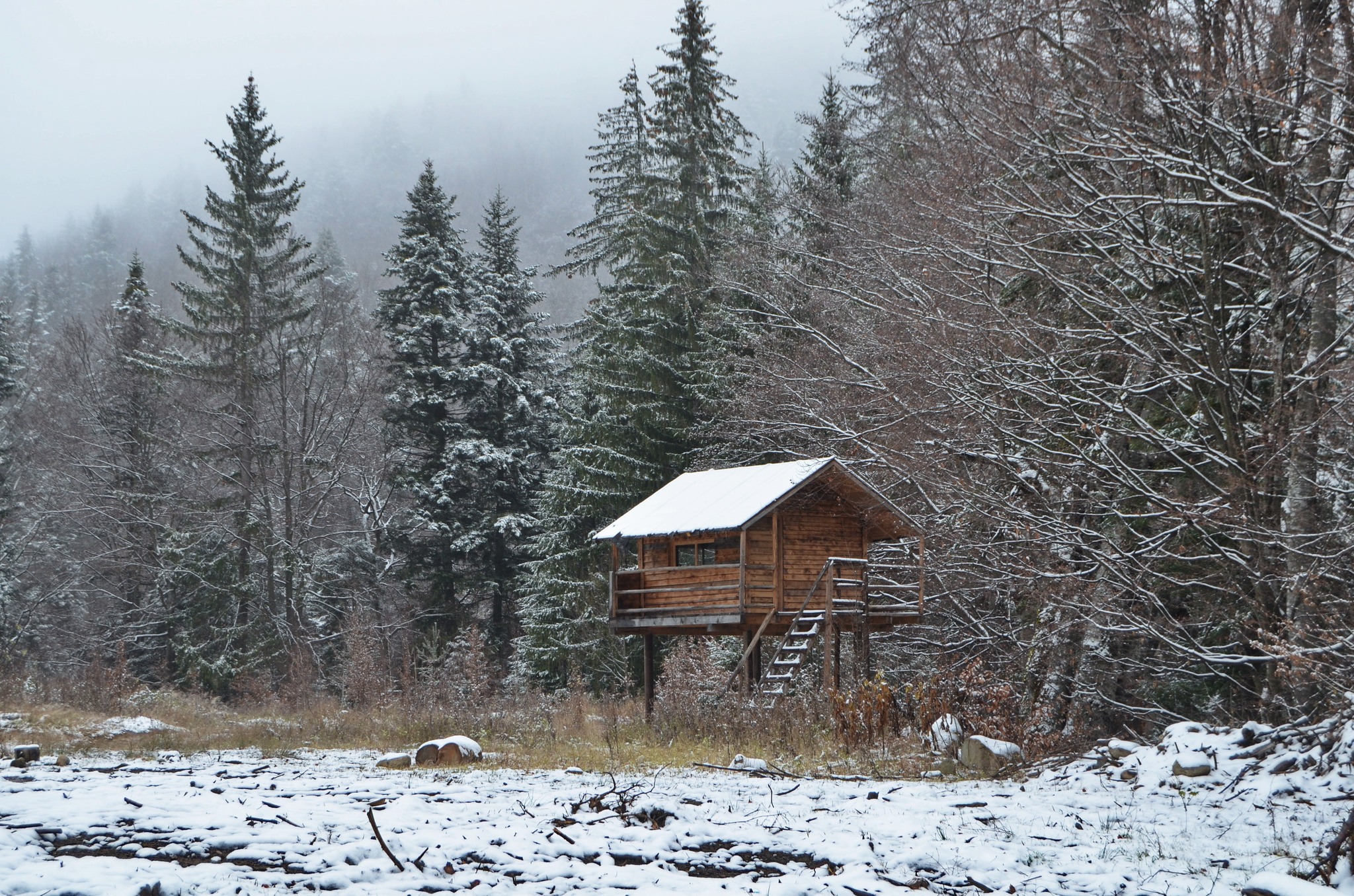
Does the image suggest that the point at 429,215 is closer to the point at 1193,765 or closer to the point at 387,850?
the point at 1193,765

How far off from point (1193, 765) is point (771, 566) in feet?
43.6

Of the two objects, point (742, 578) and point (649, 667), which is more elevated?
point (742, 578)

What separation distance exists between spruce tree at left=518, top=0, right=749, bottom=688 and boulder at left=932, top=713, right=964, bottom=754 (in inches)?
727

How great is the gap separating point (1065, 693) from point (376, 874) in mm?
13181

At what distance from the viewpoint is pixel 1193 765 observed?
26.8 feet

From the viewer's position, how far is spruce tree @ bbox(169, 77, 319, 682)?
1255 inches

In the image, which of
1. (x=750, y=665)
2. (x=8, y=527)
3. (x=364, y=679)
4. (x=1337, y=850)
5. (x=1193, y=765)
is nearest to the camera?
(x=1337, y=850)

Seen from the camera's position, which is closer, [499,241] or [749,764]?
[749,764]

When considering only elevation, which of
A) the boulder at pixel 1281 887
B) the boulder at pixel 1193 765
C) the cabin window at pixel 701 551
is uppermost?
the cabin window at pixel 701 551

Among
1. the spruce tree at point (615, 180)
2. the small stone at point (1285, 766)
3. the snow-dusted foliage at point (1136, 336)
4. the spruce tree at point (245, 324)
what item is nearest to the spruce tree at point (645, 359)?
the spruce tree at point (615, 180)

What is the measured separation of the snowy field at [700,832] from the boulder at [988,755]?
798 millimetres

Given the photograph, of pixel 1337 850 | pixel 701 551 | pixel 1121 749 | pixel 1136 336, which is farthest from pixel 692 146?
pixel 1337 850

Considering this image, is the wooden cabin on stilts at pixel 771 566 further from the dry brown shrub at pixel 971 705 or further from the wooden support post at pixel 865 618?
the dry brown shrub at pixel 971 705

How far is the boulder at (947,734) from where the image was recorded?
11.1m
